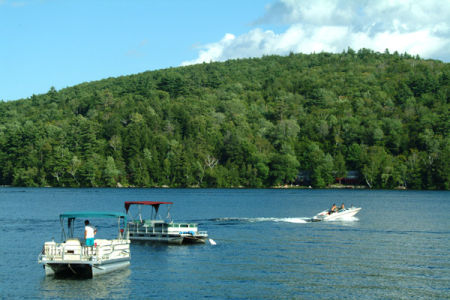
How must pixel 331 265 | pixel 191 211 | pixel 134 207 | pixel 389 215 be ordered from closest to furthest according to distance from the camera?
pixel 331 265
pixel 389 215
pixel 191 211
pixel 134 207

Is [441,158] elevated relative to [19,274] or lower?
elevated

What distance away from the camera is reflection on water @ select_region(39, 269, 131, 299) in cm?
3491

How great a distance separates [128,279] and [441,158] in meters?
170

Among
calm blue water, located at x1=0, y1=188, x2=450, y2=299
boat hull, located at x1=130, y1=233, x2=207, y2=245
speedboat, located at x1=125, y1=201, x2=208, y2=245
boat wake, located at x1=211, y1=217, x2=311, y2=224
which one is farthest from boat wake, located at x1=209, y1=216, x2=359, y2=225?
boat hull, located at x1=130, y1=233, x2=207, y2=245

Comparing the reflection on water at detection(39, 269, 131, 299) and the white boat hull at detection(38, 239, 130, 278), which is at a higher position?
the white boat hull at detection(38, 239, 130, 278)

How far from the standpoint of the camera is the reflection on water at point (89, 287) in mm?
34906

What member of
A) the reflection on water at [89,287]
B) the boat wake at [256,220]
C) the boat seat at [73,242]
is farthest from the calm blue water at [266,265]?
the boat wake at [256,220]

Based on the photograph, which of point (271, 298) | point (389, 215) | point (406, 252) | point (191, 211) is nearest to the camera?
point (271, 298)

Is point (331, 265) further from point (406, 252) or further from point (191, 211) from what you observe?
point (191, 211)

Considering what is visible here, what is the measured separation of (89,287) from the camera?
36906mm

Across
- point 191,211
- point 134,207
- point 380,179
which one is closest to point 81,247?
point 191,211

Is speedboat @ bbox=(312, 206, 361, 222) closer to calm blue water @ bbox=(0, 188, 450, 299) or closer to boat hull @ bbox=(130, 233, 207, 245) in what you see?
calm blue water @ bbox=(0, 188, 450, 299)

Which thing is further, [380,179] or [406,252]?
[380,179]

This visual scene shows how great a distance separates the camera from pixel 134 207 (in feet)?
→ 365
